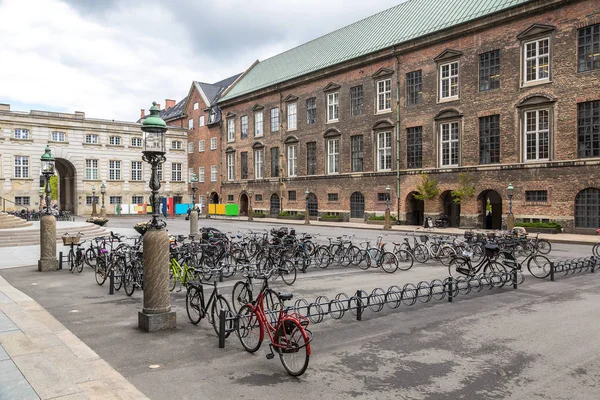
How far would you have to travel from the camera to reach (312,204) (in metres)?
47.1

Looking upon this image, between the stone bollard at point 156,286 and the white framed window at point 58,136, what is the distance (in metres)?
53.5

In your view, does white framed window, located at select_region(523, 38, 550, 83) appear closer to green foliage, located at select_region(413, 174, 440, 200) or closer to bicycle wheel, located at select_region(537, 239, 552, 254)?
green foliage, located at select_region(413, 174, 440, 200)

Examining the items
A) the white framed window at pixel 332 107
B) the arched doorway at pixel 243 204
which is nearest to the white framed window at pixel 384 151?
the white framed window at pixel 332 107

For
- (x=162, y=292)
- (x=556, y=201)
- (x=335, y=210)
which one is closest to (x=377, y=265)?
(x=162, y=292)

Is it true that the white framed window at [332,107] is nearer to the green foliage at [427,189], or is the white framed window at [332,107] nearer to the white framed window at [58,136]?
Result: the green foliage at [427,189]

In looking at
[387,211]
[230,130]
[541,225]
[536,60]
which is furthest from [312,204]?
[536,60]

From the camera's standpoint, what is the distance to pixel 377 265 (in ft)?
51.1

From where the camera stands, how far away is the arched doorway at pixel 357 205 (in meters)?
41.1

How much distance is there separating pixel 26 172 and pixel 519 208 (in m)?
51.0

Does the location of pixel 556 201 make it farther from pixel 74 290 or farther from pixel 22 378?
pixel 22 378

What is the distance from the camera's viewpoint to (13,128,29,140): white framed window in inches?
2028

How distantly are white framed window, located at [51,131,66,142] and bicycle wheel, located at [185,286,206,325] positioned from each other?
53.6m

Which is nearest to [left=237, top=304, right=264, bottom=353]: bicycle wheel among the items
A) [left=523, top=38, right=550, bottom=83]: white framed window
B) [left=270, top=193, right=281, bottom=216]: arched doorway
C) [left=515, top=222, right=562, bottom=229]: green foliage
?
[left=515, top=222, right=562, bottom=229]: green foliage

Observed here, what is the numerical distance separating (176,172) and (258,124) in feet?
58.8
